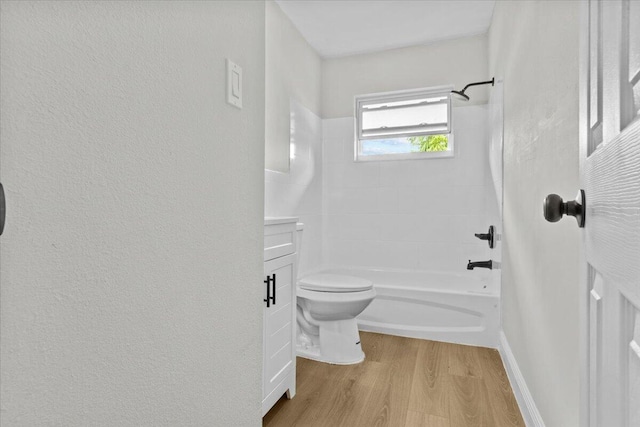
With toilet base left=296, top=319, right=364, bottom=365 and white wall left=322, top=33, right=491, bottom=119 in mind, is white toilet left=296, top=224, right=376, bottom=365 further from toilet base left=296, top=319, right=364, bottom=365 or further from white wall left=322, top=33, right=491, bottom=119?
white wall left=322, top=33, right=491, bottom=119

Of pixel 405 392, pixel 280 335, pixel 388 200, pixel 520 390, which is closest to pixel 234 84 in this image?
pixel 280 335

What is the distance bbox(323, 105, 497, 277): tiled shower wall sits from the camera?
3059mm

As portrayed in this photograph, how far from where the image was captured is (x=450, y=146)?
3.15 metres

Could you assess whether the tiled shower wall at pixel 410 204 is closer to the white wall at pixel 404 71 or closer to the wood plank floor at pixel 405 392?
the white wall at pixel 404 71

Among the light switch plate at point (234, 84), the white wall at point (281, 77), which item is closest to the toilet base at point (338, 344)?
the white wall at point (281, 77)

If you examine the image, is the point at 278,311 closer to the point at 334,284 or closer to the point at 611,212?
the point at 334,284

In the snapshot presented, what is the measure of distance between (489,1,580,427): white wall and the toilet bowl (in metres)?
0.85

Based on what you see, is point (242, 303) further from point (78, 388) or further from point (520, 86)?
point (520, 86)

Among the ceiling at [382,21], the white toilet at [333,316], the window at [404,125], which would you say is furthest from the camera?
the window at [404,125]

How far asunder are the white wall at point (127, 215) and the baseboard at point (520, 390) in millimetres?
1142

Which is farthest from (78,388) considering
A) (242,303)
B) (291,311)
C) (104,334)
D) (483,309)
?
(483,309)

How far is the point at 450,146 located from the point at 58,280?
3075 mm

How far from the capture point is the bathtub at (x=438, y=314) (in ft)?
8.18

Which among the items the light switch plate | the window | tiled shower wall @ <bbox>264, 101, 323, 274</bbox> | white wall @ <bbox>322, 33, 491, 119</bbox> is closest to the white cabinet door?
the light switch plate
